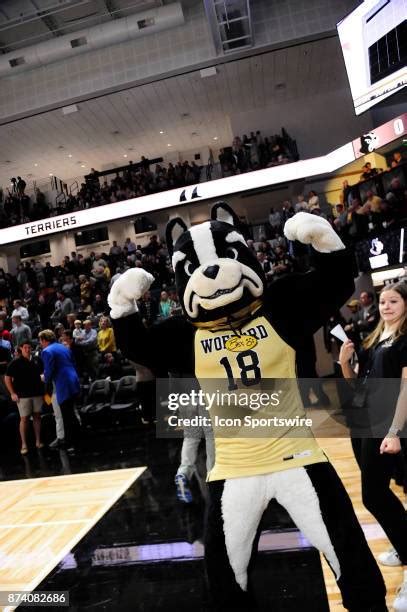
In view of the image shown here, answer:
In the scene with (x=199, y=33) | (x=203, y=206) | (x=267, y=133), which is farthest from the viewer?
(x=203, y=206)

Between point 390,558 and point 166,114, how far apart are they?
1404cm

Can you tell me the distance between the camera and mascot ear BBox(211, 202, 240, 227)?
2207 millimetres

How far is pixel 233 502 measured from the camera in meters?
1.75

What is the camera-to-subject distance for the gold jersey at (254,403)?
70.7 inches

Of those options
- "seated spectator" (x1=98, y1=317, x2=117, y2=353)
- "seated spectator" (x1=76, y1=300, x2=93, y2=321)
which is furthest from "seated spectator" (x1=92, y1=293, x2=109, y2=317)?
"seated spectator" (x1=98, y1=317, x2=117, y2=353)

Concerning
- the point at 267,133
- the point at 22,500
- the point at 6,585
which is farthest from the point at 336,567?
the point at 267,133

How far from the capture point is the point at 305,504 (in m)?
1.72

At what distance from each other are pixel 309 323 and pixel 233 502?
0.70 meters

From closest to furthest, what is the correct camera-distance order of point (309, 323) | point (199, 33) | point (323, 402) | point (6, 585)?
1. point (309, 323)
2. point (6, 585)
3. point (323, 402)
4. point (199, 33)

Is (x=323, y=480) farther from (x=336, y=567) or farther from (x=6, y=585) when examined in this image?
(x=6, y=585)

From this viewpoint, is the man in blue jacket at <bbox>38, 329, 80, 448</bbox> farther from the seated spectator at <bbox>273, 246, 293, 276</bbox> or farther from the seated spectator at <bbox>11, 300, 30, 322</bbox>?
the seated spectator at <bbox>11, 300, 30, 322</bbox>

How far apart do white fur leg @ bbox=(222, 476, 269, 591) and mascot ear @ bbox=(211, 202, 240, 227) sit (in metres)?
1.07

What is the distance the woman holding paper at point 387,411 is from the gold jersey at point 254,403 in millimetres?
577

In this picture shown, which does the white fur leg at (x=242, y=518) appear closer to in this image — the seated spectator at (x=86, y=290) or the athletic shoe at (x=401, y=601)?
the athletic shoe at (x=401, y=601)
